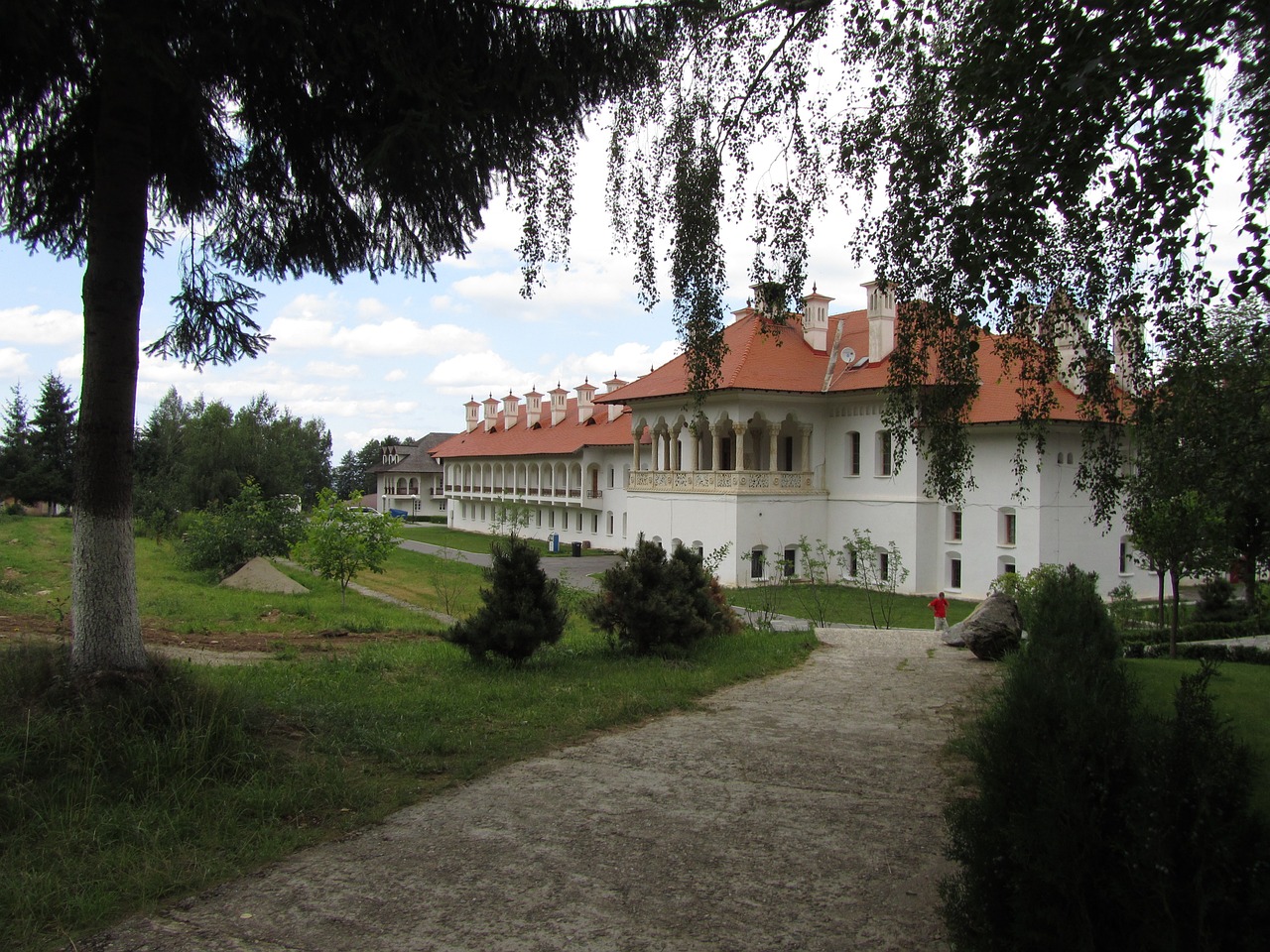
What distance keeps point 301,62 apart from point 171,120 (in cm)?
125

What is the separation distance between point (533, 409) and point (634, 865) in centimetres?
5789

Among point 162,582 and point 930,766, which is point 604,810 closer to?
point 930,766

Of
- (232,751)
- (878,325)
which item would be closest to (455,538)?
(878,325)

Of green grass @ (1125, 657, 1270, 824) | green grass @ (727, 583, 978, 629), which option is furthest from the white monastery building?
green grass @ (1125, 657, 1270, 824)

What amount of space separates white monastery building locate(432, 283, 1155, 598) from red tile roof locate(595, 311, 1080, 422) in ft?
0.25

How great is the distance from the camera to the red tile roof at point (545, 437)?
50.3 meters

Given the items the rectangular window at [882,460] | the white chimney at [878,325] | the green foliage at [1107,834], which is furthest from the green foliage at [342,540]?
the white chimney at [878,325]

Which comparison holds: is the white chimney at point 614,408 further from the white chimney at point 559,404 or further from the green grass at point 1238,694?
the green grass at point 1238,694

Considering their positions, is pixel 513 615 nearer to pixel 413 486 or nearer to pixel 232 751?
pixel 232 751

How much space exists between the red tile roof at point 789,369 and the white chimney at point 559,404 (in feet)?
64.1

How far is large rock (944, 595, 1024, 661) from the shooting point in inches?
488

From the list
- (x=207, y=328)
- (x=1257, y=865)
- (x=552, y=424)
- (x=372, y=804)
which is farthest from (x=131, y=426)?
(x=552, y=424)

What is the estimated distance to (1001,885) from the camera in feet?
9.73

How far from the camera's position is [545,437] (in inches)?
2218
